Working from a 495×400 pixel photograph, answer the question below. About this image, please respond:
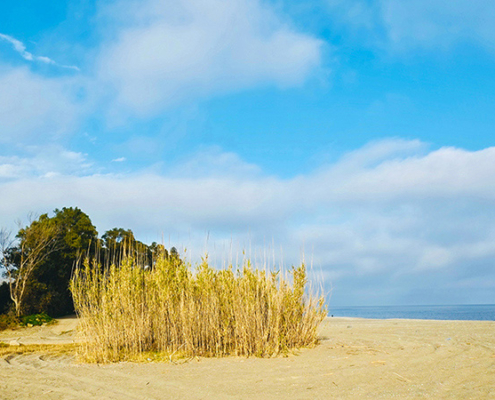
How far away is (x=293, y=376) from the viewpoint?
5430 millimetres

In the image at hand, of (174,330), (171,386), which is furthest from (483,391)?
(174,330)

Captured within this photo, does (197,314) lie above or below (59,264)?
below

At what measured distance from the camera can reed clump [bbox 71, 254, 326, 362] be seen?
7145mm

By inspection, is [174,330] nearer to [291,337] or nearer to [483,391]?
[291,337]

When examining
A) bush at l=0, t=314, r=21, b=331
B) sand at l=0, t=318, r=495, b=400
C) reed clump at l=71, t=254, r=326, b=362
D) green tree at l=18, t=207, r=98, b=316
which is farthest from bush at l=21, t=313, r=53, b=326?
reed clump at l=71, t=254, r=326, b=362

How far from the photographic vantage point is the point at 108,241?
70.8 feet

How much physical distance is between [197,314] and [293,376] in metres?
2.48

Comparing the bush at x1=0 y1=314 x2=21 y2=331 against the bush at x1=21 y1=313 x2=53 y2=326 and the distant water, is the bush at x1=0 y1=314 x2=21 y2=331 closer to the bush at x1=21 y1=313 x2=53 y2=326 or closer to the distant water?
the bush at x1=21 y1=313 x2=53 y2=326

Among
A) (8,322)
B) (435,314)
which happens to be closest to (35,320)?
(8,322)

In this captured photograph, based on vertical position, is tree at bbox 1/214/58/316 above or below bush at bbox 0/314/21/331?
above

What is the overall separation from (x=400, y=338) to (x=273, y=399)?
17.0 feet

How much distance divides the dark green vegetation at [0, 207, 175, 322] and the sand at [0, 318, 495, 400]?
10.7 metres

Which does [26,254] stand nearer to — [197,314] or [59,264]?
[59,264]

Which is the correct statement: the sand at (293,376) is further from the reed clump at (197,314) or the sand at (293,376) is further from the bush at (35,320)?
the bush at (35,320)
